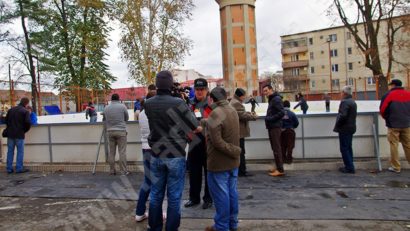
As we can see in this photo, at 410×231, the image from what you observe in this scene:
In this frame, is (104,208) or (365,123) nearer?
Result: (104,208)

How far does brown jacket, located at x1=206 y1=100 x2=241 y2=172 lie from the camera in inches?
152


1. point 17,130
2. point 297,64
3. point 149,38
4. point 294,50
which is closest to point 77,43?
point 149,38

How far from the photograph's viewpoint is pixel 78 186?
6.68 m

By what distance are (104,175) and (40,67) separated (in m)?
25.5

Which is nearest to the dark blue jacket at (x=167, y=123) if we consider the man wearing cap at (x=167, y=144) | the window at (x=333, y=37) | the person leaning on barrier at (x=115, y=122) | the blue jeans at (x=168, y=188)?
the man wearing cap at (x=167, y=144)

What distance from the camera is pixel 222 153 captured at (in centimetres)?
394

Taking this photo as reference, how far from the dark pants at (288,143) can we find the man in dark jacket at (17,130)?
6.48 metres

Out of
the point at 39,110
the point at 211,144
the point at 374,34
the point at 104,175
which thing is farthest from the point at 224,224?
the point at 374,34

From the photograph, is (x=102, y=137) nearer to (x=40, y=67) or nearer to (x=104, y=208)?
(x=104, y=208)

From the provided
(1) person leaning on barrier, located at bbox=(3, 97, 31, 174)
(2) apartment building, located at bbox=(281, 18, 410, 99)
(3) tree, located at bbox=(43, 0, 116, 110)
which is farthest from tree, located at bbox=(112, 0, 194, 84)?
(2) apartment building, located at bbox=(281, 18, 410, 99)

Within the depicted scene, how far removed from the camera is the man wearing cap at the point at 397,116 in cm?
673

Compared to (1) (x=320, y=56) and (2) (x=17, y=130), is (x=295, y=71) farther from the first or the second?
(2) (x=17, y=130)

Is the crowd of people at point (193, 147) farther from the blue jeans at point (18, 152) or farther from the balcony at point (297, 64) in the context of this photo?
the balcony at point (297, 64)

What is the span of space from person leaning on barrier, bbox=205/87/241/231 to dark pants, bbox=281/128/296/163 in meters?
3.62
